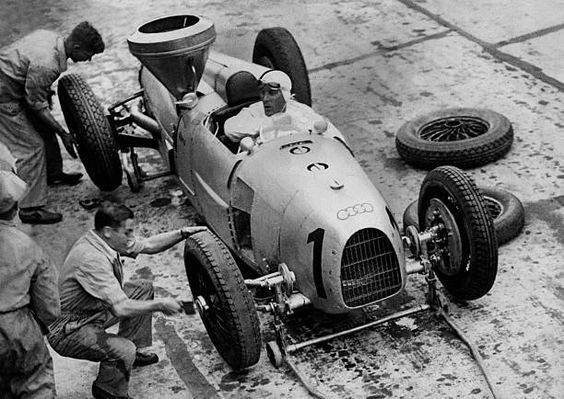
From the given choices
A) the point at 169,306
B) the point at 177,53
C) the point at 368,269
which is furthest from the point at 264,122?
the point at 169,306

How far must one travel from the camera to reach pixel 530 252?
8.71 m

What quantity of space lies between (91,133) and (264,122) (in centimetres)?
201

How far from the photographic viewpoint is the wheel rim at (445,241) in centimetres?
798

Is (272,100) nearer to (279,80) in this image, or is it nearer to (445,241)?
(279,80)

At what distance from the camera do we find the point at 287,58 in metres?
10.6

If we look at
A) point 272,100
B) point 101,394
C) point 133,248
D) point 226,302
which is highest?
point 272,100

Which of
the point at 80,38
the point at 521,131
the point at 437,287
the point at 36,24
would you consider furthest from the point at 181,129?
the point at 36,24

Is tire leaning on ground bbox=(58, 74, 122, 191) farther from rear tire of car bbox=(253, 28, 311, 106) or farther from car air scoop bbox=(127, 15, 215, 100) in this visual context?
rear tire of car bbox=(253, 28, 311, 106)

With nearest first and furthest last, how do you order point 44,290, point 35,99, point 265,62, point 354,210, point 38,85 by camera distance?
point 44,290, point 354,210, point 38,85, point 35,99, point 265,62

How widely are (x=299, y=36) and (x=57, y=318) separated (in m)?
7.34

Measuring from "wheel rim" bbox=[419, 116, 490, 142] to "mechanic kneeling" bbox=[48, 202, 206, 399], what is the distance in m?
3.98

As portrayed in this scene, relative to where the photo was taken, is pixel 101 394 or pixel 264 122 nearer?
pixel 101 394

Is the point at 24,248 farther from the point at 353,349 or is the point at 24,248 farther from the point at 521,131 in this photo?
the point at 521,131

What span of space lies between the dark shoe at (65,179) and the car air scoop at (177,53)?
186 centimetres
